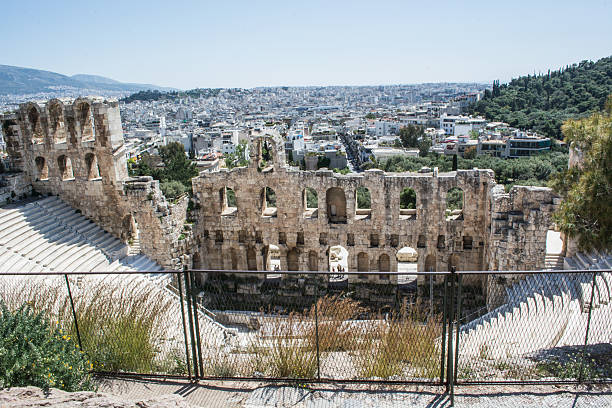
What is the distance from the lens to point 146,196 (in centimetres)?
2100

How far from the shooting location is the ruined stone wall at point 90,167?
21.2 meters

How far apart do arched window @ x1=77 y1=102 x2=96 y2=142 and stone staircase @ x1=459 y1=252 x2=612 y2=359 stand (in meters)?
18.6

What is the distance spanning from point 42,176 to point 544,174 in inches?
2070

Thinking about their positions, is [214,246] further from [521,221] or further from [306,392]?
[306,392]

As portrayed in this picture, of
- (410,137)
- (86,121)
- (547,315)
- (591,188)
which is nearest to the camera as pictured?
(591,188)

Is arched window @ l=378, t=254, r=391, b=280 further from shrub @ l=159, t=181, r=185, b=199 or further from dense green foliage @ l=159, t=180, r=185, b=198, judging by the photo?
shrub @ l=159, t=181, r=185, b=199

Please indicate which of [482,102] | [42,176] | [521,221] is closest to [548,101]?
[482,102]

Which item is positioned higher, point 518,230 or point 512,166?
point 518,230

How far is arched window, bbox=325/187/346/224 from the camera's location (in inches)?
938

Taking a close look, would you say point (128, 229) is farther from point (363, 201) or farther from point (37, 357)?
point (363, 201)

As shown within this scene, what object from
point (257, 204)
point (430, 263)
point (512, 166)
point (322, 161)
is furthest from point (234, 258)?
point (322, 161)

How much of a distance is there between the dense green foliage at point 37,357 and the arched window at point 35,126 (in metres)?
17.3

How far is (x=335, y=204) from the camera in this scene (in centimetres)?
2403

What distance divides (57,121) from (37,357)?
1872 cm
